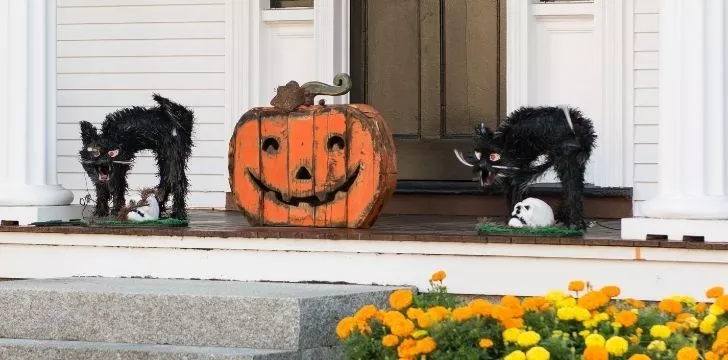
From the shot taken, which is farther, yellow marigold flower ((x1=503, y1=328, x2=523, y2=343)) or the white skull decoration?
the white skull decoration

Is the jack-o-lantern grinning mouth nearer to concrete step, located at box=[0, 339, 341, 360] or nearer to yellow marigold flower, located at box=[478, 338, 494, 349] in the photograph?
concrete step, located at box=[0, 339, 341, 360]

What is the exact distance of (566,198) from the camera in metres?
7.53

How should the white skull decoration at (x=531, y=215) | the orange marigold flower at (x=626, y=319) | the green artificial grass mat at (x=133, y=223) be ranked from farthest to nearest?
1. the green artificial grass mat at (x=133, y=223)
2. the white skull decoration at (x=531, y=215)
3. the orange marigold flower at (x=626, y=319)

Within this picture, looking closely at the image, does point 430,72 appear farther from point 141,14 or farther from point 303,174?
point 303,174

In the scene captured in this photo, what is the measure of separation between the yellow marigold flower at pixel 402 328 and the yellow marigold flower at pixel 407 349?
43 mm

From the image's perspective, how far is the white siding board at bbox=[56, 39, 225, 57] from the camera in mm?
10102

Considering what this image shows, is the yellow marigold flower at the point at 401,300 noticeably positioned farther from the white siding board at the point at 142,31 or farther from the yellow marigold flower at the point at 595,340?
the white siding board at the point at 142,31

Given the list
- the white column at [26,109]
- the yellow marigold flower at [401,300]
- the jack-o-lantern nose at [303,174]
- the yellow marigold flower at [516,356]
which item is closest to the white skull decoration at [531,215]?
the jack-o-lantern nose at [303,174]

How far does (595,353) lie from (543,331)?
1.36ft

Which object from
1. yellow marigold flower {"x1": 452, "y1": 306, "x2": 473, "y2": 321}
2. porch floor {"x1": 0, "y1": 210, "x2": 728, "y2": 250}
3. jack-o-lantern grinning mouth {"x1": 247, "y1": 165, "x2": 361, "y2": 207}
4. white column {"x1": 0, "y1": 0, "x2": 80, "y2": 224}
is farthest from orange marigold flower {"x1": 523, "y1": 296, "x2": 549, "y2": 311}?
white column {"x1": 0, "y1": 0, "x2": 80, "y2": 224}

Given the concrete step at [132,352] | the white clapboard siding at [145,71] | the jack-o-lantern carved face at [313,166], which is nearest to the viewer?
the concrete step at [132,352]

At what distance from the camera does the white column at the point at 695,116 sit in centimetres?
692

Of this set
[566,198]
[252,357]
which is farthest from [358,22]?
[252,357]

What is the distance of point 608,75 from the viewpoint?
9312 mm
